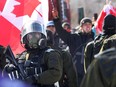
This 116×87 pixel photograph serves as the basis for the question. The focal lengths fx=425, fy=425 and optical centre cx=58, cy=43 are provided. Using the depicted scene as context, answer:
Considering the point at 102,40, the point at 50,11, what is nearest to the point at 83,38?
the point at 50,11

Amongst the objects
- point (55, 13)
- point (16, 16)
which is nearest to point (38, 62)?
point (16, 16)

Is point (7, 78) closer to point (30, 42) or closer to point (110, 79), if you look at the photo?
point (30, 42)

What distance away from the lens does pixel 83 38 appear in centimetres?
671

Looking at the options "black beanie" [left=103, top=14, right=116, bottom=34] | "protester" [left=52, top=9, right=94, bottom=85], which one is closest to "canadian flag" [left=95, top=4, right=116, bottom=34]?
"protester" [left=52, top=9, right=94, bottom=85]

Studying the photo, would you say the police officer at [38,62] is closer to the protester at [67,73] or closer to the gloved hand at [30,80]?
the gloved hand at [30,80]

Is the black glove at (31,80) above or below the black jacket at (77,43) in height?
above

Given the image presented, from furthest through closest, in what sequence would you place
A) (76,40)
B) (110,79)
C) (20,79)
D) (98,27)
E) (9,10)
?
(98,27) < (76,40) < (9,10) < (20,79) < (110,79)

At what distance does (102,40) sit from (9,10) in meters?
1.80

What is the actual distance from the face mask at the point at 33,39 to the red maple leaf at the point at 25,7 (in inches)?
56.7

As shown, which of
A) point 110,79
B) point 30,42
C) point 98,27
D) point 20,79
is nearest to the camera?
point 110,79

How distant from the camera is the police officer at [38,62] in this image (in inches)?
165

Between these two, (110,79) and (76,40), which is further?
(76,40)

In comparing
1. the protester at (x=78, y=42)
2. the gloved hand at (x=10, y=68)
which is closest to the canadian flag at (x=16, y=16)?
the protester at (x=78, y=42)

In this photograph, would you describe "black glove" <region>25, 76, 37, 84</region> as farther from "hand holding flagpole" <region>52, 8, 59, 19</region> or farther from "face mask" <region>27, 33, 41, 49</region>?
"hand holding flagpole" <region>52, 8, 59, 19</region>
